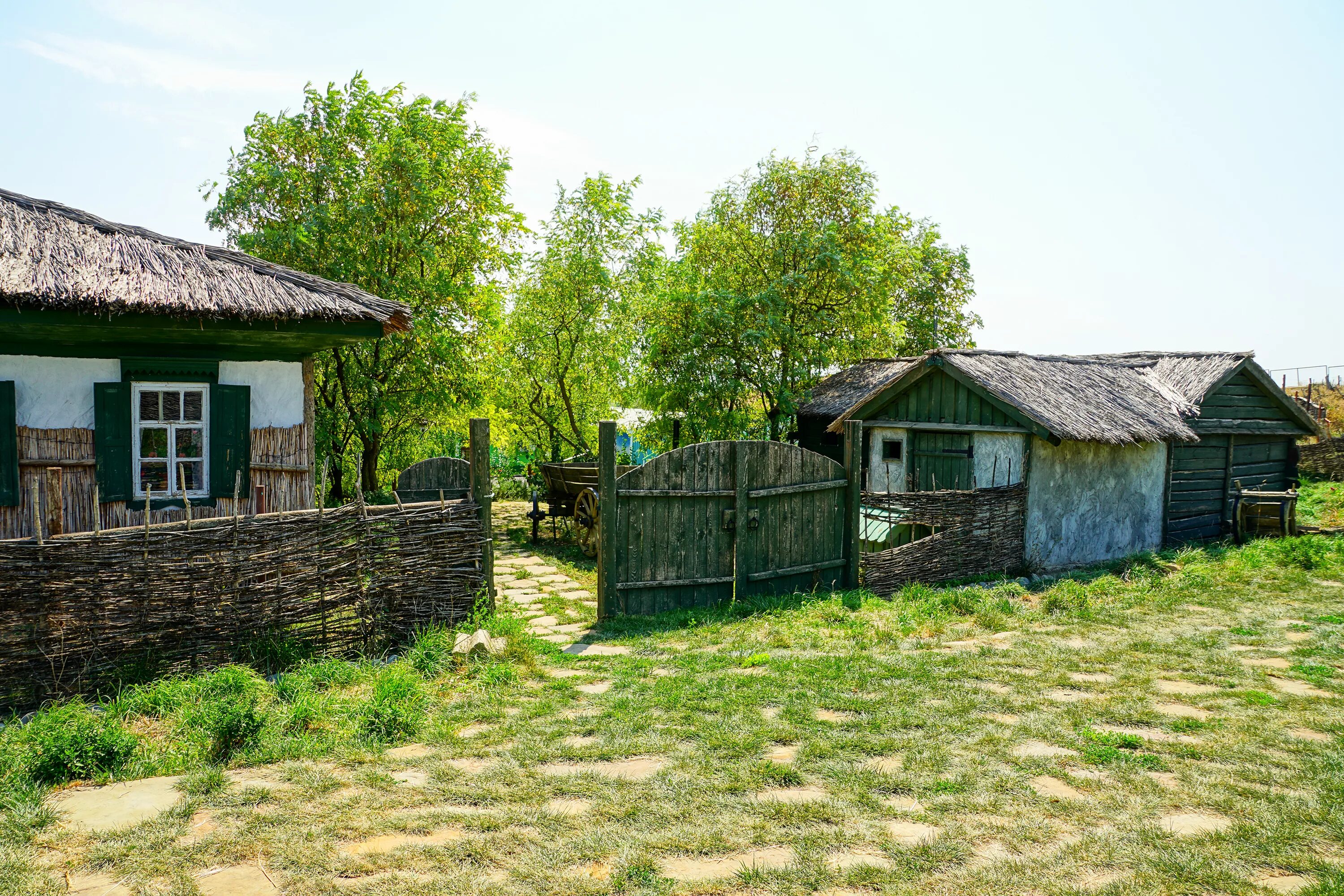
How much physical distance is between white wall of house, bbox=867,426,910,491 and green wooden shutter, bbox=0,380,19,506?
10794 millimetres

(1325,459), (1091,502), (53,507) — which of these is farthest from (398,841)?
(1325,459)

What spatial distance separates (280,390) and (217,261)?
153 centimetres

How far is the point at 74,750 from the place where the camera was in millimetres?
4688

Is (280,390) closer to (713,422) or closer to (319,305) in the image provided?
(319,305)

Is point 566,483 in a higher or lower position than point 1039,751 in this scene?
higher

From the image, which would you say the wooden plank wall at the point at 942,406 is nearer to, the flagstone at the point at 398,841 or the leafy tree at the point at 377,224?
the leafy tree at the point at 377,224

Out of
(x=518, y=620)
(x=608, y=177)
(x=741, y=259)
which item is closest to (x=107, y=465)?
(x=518, y=620)

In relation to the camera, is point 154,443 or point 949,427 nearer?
point 154,443

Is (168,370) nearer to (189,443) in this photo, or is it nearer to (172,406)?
(172,406)

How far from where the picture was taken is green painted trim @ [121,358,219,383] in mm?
8062

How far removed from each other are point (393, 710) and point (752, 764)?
2.39 m

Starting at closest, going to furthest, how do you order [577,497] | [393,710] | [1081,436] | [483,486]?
[393,710] → [483,486] → [1081,436] → [577,497]

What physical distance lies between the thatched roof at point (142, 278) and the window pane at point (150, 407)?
114cm

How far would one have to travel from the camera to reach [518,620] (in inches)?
311
